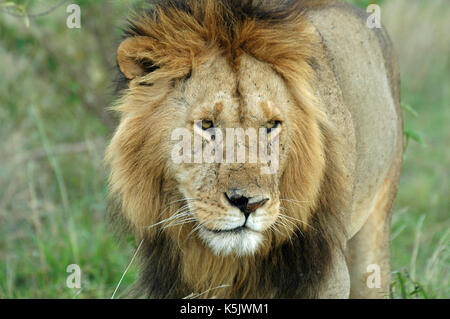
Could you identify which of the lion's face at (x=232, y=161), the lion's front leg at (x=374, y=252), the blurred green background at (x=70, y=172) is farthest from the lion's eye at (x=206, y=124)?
the blurred green background at (x=70, y=172)

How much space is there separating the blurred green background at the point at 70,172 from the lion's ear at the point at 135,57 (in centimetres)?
155

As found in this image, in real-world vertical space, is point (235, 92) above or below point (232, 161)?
above

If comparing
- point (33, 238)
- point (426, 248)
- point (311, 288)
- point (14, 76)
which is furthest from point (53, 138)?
point (311, 288)

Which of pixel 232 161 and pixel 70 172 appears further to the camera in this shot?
pixel 70 172

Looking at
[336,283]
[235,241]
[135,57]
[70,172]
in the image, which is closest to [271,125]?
[235,241]

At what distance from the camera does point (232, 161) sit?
2.90m

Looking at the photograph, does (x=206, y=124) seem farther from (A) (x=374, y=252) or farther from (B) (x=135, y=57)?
(A) (x=374, y=252)

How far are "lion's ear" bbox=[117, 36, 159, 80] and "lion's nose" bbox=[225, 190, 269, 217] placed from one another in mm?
813

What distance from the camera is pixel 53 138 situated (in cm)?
756

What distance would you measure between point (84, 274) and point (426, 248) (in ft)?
9.90

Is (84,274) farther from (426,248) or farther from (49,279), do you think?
(426,248)

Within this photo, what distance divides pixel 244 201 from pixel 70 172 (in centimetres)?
483

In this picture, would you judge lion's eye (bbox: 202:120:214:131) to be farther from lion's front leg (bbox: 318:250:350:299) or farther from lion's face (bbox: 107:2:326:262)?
lion's front leg (bbox: 318:250:350:299)

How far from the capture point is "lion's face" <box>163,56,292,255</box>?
282 cm
